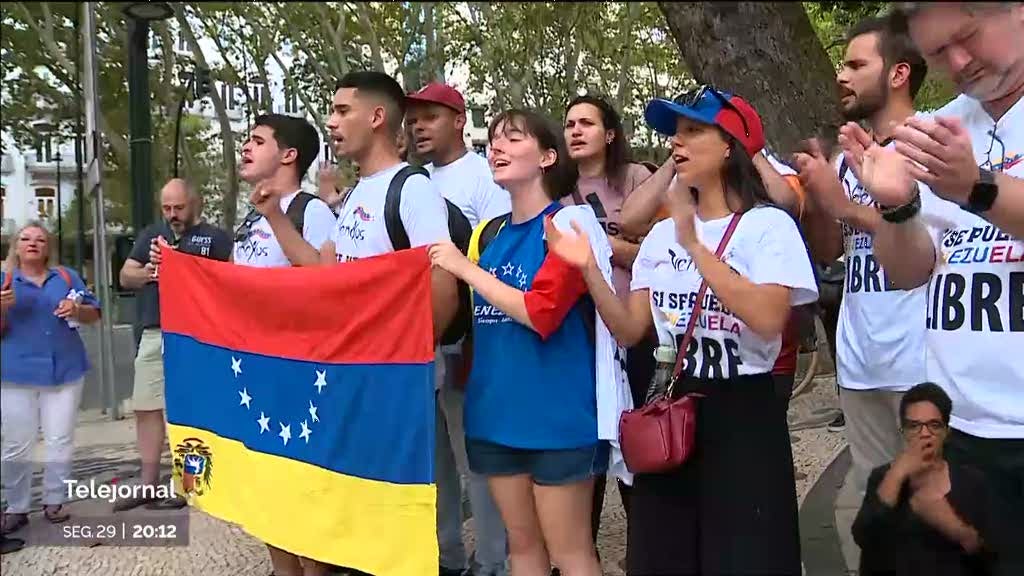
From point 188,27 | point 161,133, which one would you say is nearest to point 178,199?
point 161,133

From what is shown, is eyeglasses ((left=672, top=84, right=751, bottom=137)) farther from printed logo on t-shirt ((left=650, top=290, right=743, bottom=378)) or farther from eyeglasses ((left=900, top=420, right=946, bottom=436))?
eyeglasses ((left=900, top=420, right=946, bottom=436))

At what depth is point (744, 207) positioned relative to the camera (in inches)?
84.9

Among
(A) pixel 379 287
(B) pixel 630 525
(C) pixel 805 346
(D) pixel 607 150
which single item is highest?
(D) pixel 607 150

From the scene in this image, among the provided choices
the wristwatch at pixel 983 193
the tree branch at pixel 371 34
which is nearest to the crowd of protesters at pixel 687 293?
the wristwatch at pixel 983 193

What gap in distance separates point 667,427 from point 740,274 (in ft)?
1.25

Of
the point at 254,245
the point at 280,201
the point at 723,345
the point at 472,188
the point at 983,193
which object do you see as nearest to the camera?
the point at 983,193

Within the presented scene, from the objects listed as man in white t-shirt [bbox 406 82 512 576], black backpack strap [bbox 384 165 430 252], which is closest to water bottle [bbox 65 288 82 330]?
black backpack strap [bbox 384 165 430 252]

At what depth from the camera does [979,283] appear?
1.80 metres

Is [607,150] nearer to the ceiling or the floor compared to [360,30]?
nearer to the floor

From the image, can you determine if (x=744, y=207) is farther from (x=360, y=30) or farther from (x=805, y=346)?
(x=360, y=30)

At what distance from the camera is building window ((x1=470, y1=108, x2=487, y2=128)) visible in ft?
9.71

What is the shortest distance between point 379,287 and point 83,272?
3.13 ft

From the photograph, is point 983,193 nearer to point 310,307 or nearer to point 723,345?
point 723,345

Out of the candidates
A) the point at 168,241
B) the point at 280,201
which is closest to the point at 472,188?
the point at 280,201
